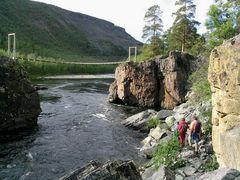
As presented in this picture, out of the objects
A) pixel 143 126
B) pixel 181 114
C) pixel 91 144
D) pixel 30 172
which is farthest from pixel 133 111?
pixel 30 172

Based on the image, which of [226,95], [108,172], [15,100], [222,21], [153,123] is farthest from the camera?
[222,21]

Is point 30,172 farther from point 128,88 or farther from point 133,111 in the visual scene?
point 128,88

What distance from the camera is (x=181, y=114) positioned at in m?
26.3

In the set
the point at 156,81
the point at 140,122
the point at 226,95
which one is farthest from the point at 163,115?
the point at 226,95

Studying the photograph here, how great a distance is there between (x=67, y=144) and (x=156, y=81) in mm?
19405

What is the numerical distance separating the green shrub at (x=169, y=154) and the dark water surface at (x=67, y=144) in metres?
1.93

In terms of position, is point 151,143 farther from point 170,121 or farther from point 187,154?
point 187,154

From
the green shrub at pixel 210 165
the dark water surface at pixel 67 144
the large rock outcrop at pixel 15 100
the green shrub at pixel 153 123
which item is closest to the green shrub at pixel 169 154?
the green shrub at pixel 210 165

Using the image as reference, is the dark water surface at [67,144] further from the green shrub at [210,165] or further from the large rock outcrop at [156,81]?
the green shrub at [210,165]

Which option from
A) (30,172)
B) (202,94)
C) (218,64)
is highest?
(218,64)

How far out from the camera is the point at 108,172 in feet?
33.5

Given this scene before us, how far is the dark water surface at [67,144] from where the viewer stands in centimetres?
1878

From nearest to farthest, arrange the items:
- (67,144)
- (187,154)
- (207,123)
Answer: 1. (187,154)
2. (207,123)
3. (67,144)

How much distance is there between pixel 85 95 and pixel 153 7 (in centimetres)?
2580
